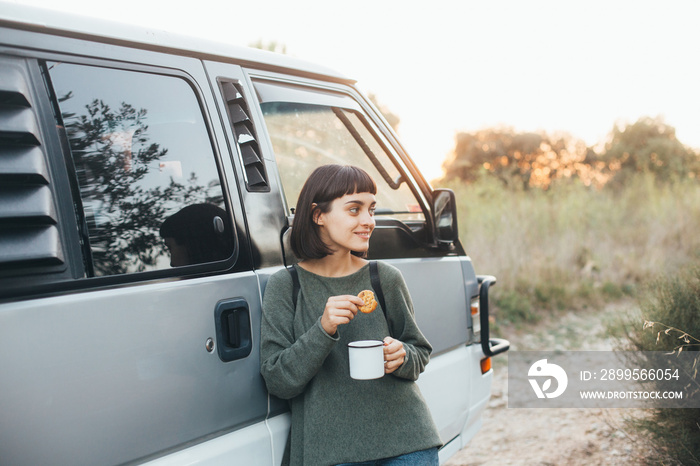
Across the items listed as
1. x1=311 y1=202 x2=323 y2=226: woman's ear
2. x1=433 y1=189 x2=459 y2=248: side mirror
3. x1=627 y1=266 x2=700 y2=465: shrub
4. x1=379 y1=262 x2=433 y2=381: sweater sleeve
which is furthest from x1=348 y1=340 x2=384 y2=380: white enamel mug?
x1=627 y1=266 x2=700 y2=465: shrub

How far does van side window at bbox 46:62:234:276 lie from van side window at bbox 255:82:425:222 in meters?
0.64

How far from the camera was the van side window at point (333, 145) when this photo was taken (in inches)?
106

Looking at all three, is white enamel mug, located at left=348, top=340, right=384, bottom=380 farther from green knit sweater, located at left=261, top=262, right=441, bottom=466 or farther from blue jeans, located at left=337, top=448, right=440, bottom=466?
blue jeans, located at left=337, top=448, right=440, bottom=466

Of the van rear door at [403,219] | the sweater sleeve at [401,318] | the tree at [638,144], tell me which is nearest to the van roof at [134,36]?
the van rear door at [403,219]

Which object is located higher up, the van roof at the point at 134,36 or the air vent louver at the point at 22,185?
the van roof at the point at 134,36

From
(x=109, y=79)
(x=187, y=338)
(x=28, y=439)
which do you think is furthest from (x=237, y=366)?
(x=109, y=79)

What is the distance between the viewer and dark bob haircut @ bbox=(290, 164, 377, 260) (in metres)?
2.04

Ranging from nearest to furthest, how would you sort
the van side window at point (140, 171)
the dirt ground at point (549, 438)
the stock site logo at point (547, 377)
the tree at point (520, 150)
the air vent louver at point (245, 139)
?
1. the van side window at point (140, 171)
2. the air vent louver at point (245, 139)
3. the dirt ground at point (549, 438)
4. the stock site logo at point (547, 377)
5. the tree at point (520, 150)

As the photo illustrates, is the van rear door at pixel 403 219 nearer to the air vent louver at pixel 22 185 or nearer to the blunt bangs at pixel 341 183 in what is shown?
the blunt bangs at pixel 341 183

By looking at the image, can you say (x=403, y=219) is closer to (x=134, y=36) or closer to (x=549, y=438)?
(x=134, y=36)

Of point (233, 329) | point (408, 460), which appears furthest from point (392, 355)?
point (233, 329)

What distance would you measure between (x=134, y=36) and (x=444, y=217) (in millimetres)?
1707

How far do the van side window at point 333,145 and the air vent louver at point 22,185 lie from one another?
1.11 metres

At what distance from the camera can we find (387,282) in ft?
6.90
